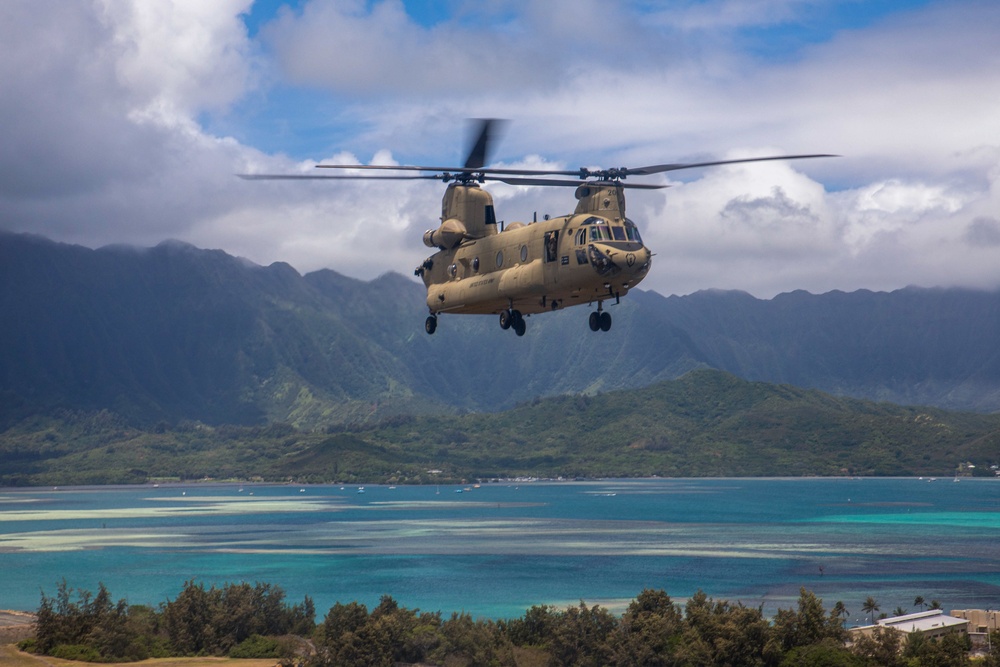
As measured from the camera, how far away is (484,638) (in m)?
108

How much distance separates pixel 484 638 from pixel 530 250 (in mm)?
66239

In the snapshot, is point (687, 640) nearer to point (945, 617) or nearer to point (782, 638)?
point (782, 638)

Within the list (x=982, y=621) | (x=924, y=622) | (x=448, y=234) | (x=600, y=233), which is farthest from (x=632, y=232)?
(x=982, y=621)

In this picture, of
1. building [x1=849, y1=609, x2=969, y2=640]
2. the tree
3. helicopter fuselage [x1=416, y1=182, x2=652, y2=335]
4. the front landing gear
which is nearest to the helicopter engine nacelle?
helicopter fuselage [x1=416, y1=182, x2=652, y2=335]

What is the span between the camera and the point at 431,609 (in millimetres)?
184125

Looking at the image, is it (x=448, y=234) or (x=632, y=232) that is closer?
(x=632, y=232)

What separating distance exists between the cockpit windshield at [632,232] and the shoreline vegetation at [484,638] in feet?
184

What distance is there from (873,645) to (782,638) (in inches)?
274

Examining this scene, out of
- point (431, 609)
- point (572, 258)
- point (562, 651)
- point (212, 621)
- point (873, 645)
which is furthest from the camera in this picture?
point (431, 609)

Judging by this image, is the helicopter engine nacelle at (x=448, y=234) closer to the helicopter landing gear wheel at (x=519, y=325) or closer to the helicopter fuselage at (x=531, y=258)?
the helicopter fuselage at (x=531, y=258)

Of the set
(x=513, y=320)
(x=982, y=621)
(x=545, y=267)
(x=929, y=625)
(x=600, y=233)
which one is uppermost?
(x=600, y=233)

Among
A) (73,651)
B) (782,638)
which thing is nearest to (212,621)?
(73,651)

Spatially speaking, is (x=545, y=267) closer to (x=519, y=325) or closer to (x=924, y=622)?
(x=519, y=325)

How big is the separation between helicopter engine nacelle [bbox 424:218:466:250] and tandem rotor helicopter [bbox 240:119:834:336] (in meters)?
0.05
